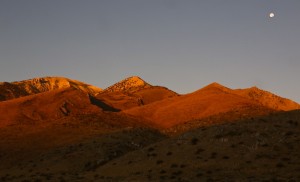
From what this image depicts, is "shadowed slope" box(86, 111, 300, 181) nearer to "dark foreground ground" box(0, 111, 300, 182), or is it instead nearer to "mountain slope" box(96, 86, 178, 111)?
"dark foreground ground" box(0, 111, 300, 182)

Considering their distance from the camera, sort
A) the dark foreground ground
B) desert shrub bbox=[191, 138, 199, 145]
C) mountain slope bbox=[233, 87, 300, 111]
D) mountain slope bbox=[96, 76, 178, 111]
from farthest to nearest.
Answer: mountain slope bbox=[96, 76, 178, 111] → mountain slope bbox=[233, 87, 300, 111] → desert shrub bbox=[191, 138, 199, 145] → the dark foreground ground

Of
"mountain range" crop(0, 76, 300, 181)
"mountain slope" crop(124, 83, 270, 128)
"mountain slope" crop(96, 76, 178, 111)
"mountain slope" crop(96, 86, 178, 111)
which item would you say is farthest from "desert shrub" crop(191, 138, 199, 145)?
"mountain slope" crop(96, 86, 178, 111)

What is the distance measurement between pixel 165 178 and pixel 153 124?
66.6 m

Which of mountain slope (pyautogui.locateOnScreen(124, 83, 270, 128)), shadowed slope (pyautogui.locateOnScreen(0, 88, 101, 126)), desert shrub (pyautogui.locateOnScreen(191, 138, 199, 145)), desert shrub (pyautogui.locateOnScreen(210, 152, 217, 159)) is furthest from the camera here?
shadowed slope (pyautogui.locateOnScreen(0, 88, 101, 126))

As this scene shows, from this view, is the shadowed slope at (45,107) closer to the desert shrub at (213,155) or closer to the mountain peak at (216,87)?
the mountain peak at (216,87)

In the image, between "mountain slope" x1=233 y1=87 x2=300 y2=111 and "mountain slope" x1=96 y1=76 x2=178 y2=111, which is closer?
"mountain slope" x1=233 y1=87 x2=300 y2=111

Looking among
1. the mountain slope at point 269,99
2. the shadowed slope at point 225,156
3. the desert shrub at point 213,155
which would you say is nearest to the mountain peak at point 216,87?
the mountain slope at point 269,99

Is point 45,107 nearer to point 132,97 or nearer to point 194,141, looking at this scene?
point 132,97

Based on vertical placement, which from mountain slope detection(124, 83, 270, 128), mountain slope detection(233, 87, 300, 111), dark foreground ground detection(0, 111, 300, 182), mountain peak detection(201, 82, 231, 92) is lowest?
dark foreground ground detection(0, 111, 300, 182)

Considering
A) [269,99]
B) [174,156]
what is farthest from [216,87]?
[174,156]

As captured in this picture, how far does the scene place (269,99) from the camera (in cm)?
15500

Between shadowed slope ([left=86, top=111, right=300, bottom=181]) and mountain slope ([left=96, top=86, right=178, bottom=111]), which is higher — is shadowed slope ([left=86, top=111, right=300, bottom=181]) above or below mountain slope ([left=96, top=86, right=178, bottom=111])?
below

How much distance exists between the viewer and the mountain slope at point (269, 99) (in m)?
148

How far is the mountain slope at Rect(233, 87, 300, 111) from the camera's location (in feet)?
484
